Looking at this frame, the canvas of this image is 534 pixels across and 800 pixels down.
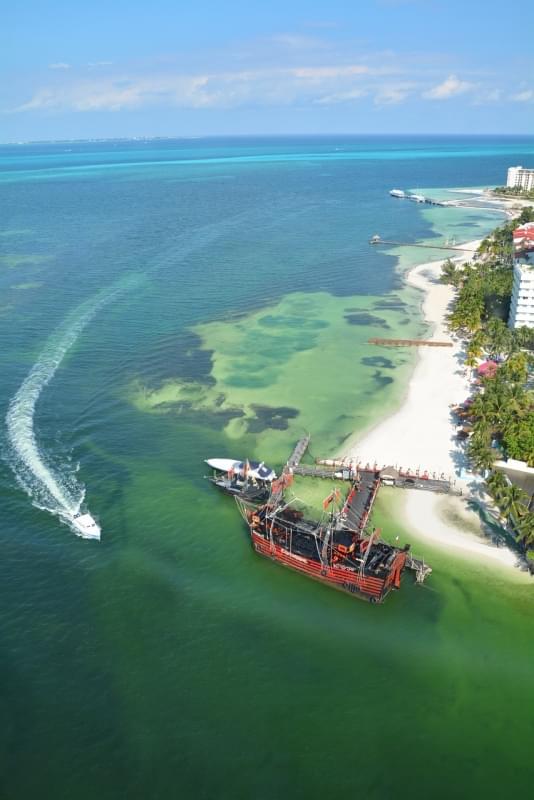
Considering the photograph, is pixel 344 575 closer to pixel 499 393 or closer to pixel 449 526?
pixel 449 526

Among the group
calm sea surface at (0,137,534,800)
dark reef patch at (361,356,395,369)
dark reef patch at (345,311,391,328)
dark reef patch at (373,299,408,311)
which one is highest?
dark reef patch at (373,299,408,311)

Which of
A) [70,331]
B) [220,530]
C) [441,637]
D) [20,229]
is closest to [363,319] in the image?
[70,331]

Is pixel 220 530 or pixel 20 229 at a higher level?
pixel 20 229

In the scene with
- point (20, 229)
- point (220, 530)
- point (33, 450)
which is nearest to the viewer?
point (220, 530)

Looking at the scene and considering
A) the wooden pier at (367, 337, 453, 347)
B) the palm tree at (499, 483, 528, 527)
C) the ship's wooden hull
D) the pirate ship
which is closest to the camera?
the ship's wooden hull

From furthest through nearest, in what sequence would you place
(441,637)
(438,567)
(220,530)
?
(220,530) → (438,567) → (441,637)

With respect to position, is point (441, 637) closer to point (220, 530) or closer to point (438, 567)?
point (438, 567)

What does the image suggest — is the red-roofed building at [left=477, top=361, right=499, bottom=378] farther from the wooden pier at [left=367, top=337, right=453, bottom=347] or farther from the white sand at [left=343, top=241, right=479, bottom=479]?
the wooden pier at [left=367, top=337, right=453, bottom=347]

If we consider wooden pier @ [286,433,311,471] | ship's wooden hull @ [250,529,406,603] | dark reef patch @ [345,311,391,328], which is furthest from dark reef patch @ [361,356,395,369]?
→ ship's wooden hull @ [250,529,406,603]
